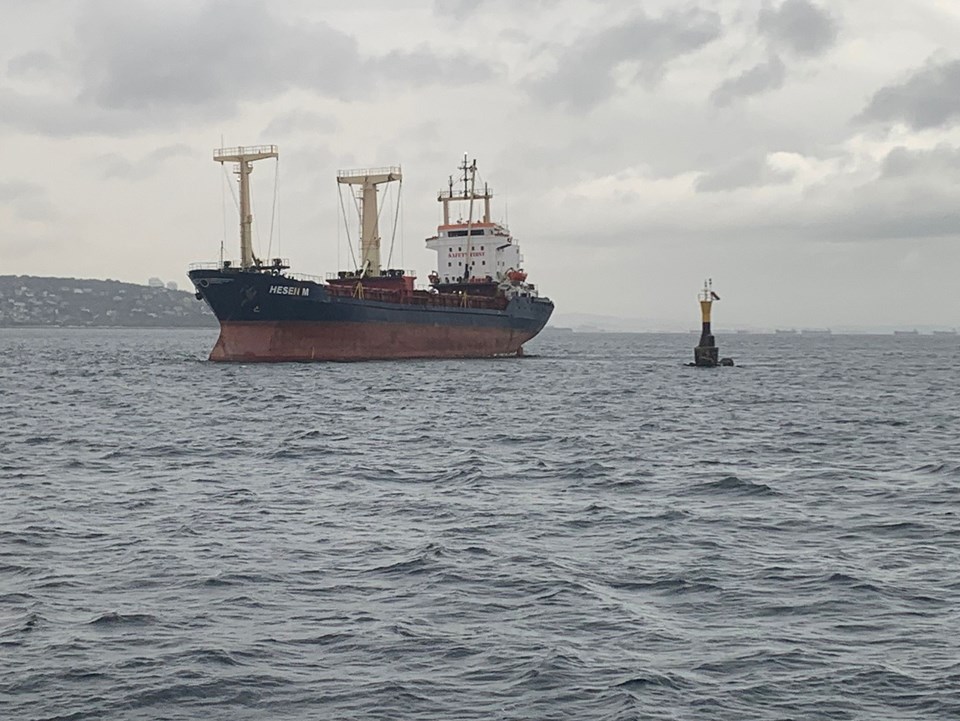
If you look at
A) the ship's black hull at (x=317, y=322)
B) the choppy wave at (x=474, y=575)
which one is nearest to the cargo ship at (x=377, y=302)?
the ship's black hull at (x=317, y=322)

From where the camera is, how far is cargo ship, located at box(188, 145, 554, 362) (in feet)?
204

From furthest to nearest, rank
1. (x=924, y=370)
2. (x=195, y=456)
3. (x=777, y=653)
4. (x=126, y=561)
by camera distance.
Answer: (x=924, y=370)
(x=195, y=456)
(x=126, y=561)
(x=777, y=653)

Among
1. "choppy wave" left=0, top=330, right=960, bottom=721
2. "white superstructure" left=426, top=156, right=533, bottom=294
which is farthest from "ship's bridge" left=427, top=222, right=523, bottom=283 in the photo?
"choppy wave" left=0, top=330, right=960, bottom=721

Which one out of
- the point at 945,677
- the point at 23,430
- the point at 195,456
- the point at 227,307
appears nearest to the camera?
the point at 945,677

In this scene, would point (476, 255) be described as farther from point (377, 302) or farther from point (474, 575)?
point (474, 575)

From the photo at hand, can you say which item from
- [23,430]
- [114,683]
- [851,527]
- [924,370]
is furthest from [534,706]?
[924,370]

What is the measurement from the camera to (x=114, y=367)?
7688 cm

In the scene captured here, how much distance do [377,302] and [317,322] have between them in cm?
461

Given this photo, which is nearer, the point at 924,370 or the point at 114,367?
the point at 114,367

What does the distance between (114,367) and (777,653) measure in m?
71.2

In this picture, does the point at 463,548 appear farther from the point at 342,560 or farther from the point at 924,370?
the point at 924,370

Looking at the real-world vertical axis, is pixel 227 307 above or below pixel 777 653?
above

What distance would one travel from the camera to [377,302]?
6706cm

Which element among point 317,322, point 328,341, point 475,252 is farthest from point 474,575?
point 475,252
